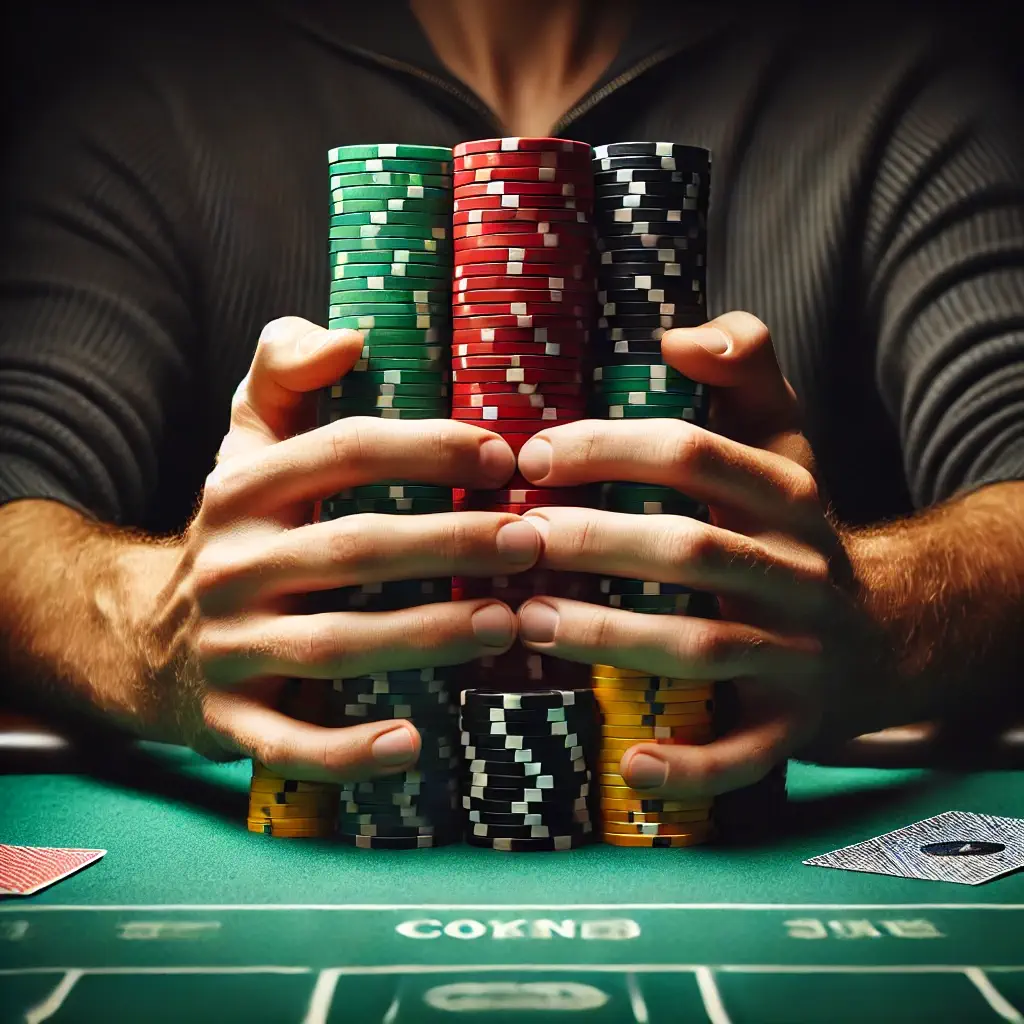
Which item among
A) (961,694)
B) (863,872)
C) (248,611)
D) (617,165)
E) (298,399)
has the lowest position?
(863,872)

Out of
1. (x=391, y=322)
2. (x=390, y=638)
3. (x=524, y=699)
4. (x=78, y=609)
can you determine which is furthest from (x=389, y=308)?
(x=78, y=609)

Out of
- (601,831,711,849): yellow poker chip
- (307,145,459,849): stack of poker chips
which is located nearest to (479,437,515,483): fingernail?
(307,145,459,849): stack of poker chips

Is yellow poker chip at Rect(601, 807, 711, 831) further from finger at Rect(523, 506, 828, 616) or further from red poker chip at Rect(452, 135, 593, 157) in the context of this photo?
red poker chip at Rect(452, 135, 593, 157)

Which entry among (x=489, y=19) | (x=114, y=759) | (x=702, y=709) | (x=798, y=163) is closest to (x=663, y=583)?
(x=702, y=709)

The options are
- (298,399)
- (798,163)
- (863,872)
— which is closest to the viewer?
(863,872)

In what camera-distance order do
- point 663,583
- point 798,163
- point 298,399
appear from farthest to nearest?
point 798,163, point 298,399, point 663,583

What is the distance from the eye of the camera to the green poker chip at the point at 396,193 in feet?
6.50

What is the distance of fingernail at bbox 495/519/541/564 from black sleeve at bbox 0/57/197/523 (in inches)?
56.6

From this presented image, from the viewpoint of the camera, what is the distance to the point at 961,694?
2.42 m

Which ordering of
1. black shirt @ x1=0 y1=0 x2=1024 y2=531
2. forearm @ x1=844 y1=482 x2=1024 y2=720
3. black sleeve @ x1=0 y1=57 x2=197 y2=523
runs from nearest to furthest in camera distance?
forearm @ x1=844 y1=482 x2=1024 y2=720, black sleeve @ x1=0 y1=57 x2=197 y2=523, black shirt @ x1=0 y1=0 x2=1024 y2=531

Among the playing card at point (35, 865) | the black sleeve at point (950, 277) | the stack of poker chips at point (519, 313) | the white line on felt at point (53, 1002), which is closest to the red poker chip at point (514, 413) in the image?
the stack of poker chips at point (519, 313)

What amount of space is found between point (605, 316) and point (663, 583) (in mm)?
398

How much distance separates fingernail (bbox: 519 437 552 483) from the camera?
187cm

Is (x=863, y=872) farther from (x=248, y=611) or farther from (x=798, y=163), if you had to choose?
(x=798, y=163)
